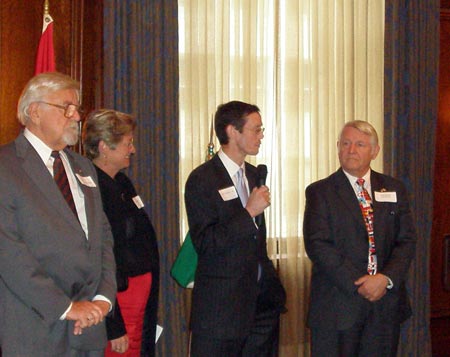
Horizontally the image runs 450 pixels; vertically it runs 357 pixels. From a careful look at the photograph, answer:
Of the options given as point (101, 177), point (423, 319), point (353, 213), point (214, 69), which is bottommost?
point (423, 319)

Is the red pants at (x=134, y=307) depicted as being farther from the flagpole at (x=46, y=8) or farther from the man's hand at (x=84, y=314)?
the flagpole at (x=46, y=8)

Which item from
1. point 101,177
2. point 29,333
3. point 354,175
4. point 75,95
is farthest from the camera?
point 354,175

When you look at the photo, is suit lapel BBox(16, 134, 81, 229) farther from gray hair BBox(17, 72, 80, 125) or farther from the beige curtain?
the beige curtain

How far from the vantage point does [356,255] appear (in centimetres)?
339

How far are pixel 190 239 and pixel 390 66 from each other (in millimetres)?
2586

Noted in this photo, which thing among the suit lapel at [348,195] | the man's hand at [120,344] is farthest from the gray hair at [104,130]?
the suit lapel at [348,195]

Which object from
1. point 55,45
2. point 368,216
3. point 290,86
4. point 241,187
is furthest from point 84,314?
point 290,86

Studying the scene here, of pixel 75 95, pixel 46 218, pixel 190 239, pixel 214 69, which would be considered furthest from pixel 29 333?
pixel 214 69

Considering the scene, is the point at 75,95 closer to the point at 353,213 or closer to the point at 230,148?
the point at 230,148

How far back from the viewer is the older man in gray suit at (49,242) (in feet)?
7.24

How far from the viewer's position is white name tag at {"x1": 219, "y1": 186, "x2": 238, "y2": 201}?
3.11m

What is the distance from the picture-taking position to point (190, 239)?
336 centimetres

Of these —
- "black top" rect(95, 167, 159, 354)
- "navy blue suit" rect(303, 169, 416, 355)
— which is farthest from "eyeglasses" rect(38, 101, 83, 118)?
"navy blue suit" rect(303, 169, 416, 355)

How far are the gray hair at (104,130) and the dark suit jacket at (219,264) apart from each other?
1.33ft
